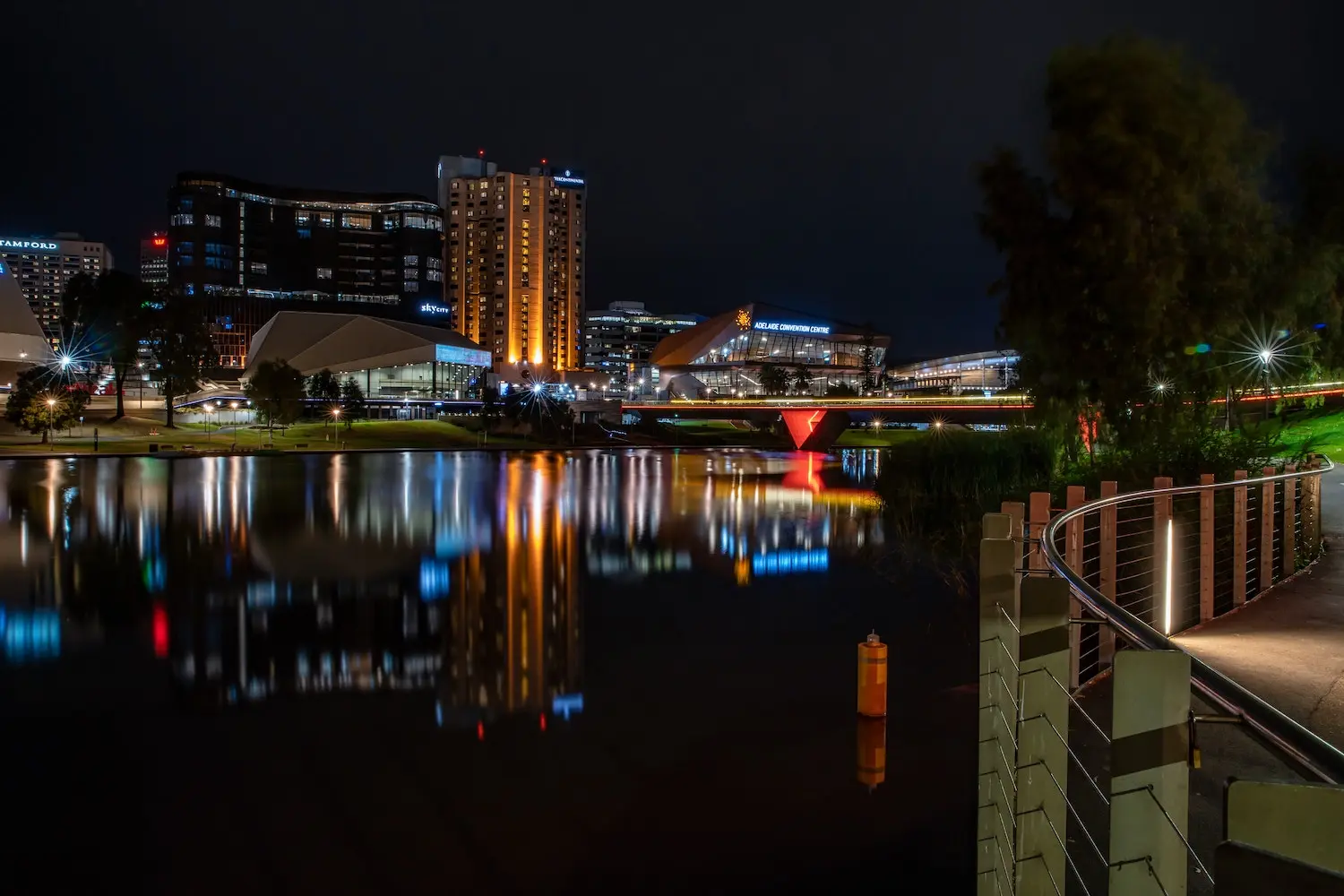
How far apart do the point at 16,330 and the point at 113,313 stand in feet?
94.3

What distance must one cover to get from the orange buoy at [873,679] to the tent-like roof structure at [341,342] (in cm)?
9880

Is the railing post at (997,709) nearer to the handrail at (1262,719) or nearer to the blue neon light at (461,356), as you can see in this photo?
the handrail at (1262,719)

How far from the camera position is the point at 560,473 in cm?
4162

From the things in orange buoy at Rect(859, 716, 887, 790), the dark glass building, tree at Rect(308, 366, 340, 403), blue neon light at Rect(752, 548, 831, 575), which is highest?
the dark glass building

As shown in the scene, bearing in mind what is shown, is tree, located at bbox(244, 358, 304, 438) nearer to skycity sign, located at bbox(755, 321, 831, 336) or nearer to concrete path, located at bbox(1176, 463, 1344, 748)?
concrete path, located at bbox(1176, 463, 1344, 748)

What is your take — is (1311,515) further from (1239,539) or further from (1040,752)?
(1040,752)

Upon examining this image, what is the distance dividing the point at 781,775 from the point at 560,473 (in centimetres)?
3510

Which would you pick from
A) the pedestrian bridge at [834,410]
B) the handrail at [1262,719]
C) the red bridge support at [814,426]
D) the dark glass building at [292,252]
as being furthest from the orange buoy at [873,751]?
the dark glass building at [292,252]

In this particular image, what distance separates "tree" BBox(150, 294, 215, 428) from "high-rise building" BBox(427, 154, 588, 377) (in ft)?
245

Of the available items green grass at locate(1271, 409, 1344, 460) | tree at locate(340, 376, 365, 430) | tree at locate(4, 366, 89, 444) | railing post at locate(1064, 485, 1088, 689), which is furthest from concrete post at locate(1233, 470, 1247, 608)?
tree at locate(340, 376, 365, 430)

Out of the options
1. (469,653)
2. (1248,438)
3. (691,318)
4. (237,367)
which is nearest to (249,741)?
(469,653)

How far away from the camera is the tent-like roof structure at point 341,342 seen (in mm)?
103188

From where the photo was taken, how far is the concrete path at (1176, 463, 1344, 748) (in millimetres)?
5992

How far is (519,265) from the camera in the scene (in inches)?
5664
